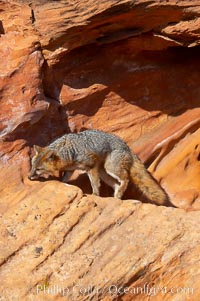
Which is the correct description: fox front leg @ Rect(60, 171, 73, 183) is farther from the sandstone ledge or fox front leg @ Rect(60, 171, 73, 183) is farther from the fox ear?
the sandstone ledge

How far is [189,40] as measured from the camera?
8844 mm

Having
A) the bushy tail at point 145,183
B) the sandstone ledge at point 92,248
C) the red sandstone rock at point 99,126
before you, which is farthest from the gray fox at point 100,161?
the sandstone ledge at point 92,248

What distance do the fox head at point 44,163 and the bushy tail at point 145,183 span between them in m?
1.04

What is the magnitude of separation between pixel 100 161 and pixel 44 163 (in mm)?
801

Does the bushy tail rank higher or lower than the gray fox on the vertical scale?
lower

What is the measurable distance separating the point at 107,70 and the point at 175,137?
4.56 ft

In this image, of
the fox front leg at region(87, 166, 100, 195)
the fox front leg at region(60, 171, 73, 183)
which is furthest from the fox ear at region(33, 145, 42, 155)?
the fox front leg at region(87, 166, 100, 195)

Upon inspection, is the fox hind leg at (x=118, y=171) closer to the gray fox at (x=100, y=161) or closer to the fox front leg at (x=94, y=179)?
the gray fox at (x=100, y=161)

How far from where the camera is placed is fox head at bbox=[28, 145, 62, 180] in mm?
8195

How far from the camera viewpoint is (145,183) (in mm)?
8734

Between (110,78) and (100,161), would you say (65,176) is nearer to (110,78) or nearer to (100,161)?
(100,161)

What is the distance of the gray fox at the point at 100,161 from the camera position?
8430mm

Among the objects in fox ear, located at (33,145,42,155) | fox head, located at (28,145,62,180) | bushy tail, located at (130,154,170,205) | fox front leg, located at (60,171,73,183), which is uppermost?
fox ear, located at (33,145,42,155)

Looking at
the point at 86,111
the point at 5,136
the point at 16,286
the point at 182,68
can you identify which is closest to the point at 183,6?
the point at 182,68
